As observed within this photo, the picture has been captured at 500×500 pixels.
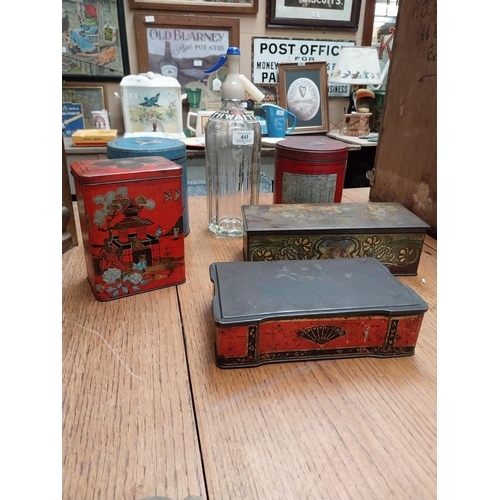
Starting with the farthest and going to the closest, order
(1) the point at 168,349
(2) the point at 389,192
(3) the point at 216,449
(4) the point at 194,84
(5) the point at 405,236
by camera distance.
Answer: (4) the point at 194,84, (2) the point at 389,192, (5) the point at 405,236, (1) the point at 168,349, (3) the point at 216,449

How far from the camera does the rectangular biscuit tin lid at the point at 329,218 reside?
0.56 m

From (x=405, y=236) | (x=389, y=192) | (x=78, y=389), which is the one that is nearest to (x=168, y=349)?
(x=78, y=389)

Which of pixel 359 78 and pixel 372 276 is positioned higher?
pixel 359 78

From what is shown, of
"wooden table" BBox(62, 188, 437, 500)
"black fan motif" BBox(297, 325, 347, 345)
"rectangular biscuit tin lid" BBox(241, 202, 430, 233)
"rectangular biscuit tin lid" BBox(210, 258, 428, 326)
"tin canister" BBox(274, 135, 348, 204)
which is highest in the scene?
"tin canister" BBox(274, 135, 348, 204)

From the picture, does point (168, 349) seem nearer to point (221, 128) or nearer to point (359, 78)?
point (221, 128)

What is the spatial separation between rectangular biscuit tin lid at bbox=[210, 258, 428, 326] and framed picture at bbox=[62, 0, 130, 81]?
162 centimetres

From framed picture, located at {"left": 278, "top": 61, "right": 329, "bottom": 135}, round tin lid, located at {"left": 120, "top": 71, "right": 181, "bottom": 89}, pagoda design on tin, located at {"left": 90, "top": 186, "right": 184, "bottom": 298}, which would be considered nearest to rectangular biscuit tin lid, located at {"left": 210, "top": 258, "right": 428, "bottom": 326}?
pagoda design on tin, located at {"left": 90, "top": 186, "right": 184, "bottom": 298}

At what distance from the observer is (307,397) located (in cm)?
37

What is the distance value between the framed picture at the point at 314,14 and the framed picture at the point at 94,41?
0.68 meters

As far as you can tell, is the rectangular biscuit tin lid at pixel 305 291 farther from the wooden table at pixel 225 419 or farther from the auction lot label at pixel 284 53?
the auction lot label at pixel 284 53

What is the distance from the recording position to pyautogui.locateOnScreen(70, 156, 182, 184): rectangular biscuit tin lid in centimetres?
46

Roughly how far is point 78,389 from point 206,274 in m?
0.26

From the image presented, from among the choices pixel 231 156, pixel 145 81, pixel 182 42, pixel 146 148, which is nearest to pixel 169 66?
pixel 182 42

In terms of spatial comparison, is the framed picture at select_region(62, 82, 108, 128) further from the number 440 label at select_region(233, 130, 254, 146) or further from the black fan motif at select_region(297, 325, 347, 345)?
the black fan motif at select_region(297, 325, 347, 345)
